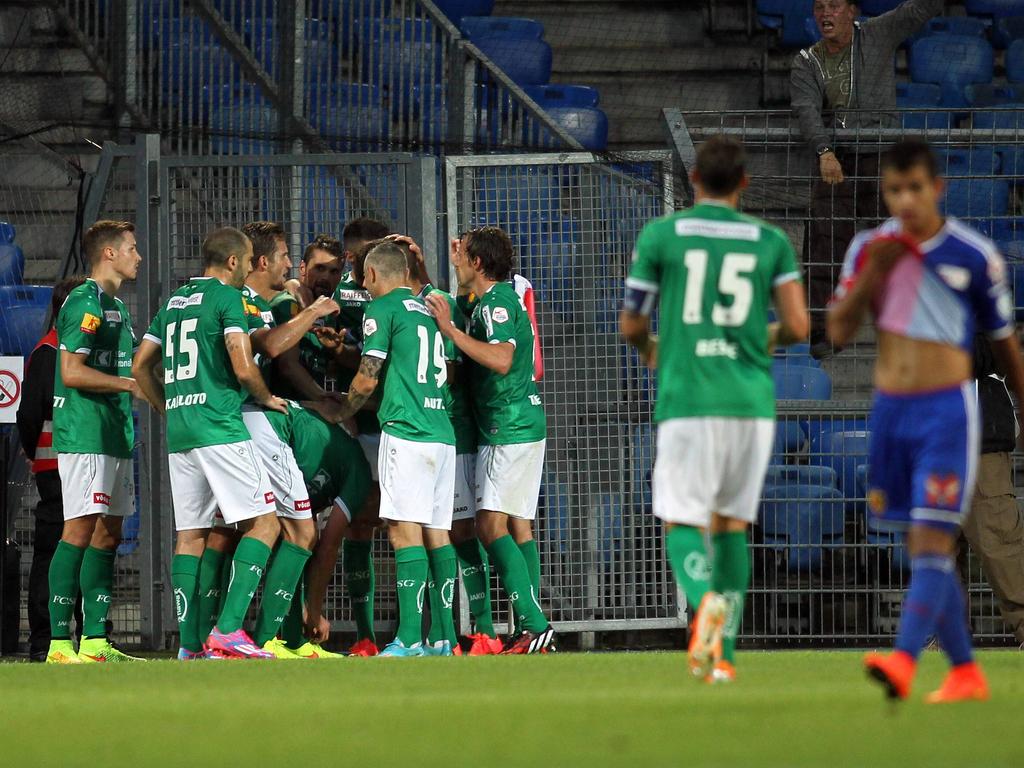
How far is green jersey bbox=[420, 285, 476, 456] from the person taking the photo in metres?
9.44

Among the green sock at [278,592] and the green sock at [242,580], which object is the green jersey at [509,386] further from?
the green sock at [242,580]

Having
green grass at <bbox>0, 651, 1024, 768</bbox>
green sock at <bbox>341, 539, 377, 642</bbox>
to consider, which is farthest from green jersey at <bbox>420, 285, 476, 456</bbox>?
green grass at <bbox>0, 651, 1024, 768</bbox>

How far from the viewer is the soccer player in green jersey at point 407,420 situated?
8648 mm

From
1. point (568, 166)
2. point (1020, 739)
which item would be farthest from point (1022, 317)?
point (1020, 739)

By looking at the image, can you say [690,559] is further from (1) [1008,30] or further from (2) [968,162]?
(1) [1008,30]

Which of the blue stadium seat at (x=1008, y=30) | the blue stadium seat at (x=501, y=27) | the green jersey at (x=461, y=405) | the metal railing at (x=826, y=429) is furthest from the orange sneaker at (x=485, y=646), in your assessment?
the blue stadium seat at (x=1008, y=30)

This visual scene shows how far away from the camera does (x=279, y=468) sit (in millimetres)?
8969

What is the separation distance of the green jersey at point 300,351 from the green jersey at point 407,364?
2.07 ft

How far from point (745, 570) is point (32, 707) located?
96.0 inches

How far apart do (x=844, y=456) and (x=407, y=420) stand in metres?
3.01

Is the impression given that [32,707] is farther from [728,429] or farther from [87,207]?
[87,207]

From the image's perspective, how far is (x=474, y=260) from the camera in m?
9.25

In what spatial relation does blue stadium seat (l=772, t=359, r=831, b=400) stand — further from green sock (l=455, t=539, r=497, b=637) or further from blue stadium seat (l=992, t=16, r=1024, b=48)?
blue stadium seat (l=992, t=16, r=1024, b=48)

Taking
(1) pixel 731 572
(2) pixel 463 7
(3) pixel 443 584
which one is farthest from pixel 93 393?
(2) pixel 463 7
